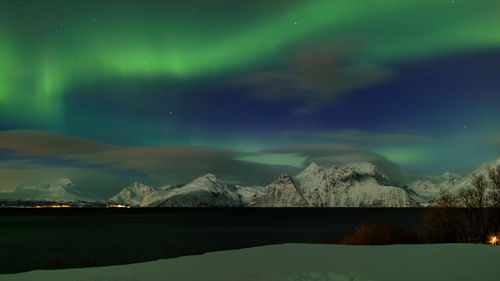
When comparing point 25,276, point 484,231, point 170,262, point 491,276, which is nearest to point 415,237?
point 484,231

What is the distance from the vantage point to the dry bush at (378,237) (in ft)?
115

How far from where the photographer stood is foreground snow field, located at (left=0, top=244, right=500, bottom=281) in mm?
16250

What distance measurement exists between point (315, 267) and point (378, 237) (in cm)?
1947

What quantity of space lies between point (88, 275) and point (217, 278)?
16.8 feet

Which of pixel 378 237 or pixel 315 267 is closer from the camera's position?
pixel 315 267

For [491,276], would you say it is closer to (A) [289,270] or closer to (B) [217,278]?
(A) [289,270]

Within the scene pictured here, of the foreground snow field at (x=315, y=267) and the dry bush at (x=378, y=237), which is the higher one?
the foreground snow field at (x=315, y=267)

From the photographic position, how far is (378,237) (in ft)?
118

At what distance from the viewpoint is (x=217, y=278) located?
54.4 ft

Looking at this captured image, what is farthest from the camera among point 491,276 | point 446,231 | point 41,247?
point 41,247

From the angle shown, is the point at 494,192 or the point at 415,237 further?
the point at 494,192

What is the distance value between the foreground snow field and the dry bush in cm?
1095

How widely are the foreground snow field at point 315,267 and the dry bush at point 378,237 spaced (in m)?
10.9

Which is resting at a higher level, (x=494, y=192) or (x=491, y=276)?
(x=494, y=192)
